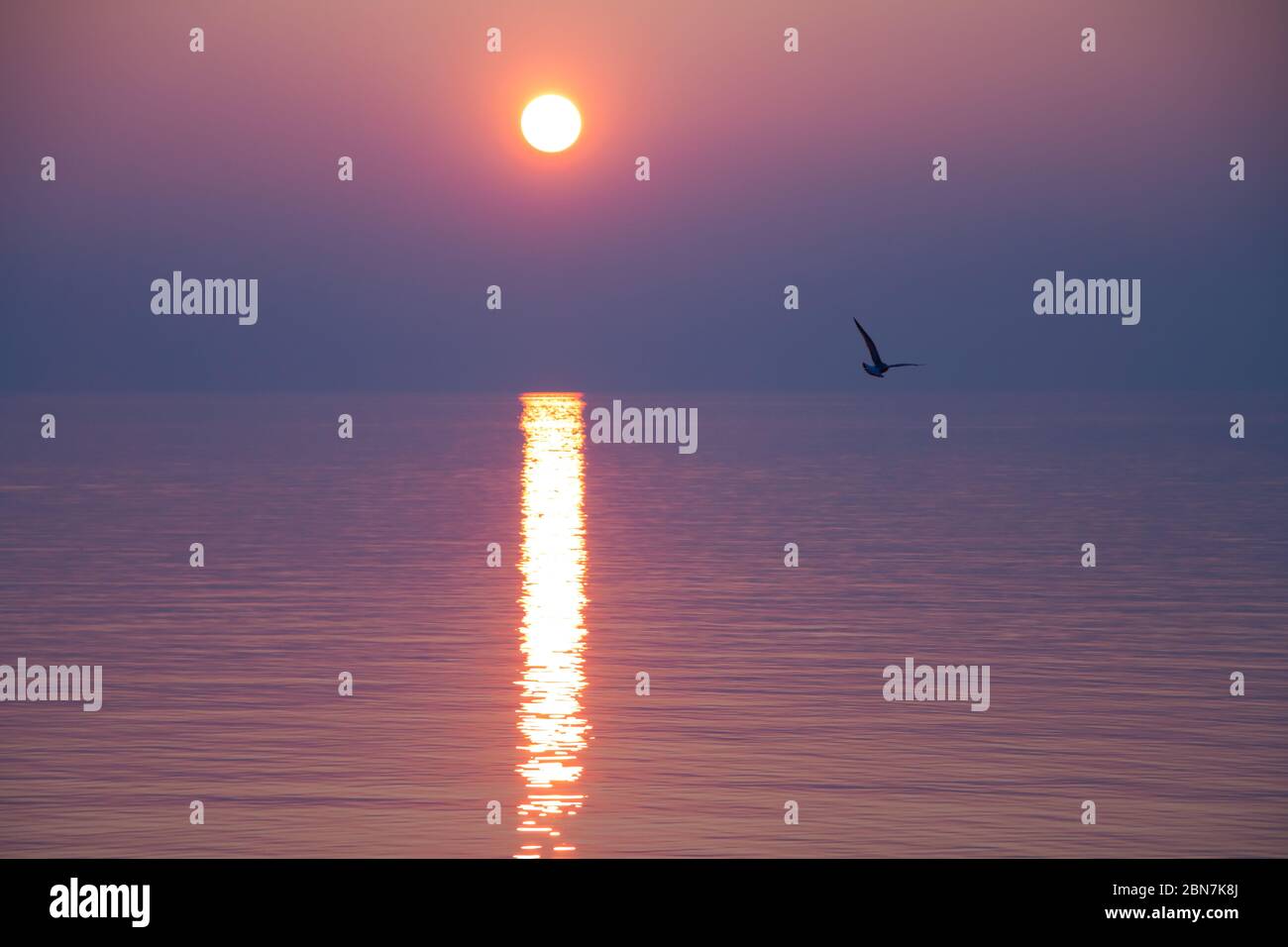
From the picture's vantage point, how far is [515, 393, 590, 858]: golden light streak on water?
71.1 feet

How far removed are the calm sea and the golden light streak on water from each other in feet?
0.34

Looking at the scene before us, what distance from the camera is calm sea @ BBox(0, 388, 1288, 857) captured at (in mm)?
20922

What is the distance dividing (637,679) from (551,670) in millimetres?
1936

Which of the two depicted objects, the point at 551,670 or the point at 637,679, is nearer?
the point at 637,679

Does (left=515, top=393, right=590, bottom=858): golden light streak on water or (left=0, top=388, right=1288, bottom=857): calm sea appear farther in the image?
(left=515, top=393, right=590, bottom=858): golden light streak on water

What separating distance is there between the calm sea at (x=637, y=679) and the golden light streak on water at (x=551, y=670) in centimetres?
10

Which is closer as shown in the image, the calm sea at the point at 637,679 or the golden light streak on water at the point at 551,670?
the calm sea at the point at 637,679

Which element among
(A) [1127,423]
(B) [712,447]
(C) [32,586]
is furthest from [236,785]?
(A) [1127,423]

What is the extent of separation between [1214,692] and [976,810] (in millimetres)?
9457

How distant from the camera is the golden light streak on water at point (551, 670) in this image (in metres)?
21.7

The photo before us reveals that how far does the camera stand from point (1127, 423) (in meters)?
196

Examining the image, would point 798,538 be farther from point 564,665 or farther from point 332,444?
point 332,444

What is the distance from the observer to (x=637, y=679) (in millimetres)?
29984

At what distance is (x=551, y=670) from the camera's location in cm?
3116
